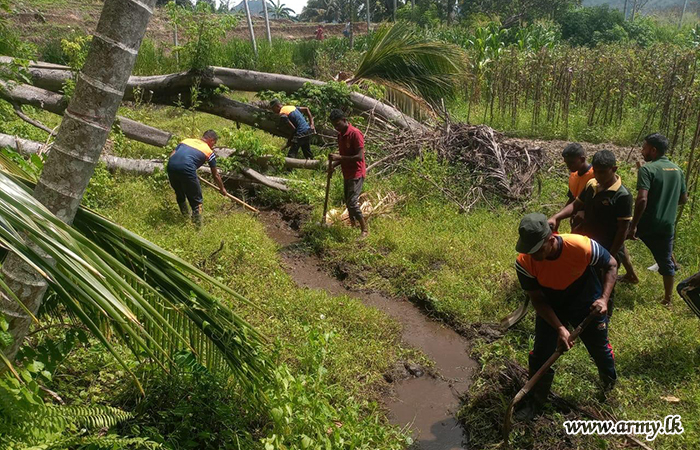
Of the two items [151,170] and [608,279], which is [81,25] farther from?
[608,279]

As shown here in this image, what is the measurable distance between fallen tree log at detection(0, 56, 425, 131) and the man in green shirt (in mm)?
5522

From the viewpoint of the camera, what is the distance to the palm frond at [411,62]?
463 inches

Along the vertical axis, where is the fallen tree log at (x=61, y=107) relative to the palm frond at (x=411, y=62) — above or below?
below

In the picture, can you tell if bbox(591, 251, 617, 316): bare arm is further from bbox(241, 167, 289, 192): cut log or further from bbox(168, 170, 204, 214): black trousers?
bbox(241, 167, 289, 192): cut log

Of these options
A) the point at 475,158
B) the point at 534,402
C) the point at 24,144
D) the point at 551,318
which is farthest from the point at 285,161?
the point at 551,318

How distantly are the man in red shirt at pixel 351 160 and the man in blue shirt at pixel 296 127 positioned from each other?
290 centimetres

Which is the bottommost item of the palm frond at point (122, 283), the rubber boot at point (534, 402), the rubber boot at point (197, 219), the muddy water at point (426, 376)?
the muddy water at point (426, 376)

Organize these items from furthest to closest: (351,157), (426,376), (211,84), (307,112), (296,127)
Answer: (211,84)
(307,112)
(296,127)
(351,157)
(426,376)

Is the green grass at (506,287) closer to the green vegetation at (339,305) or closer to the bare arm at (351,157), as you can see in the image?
the green vegetation at (339,305)

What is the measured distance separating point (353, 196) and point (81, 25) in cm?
2800

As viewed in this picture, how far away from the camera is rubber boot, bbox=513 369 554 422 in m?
3.93

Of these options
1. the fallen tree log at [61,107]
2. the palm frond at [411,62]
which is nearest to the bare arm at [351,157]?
the fallen tree log at [61,107]

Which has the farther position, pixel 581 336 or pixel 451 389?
pixel 451 389

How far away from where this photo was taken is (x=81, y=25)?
28.6 metres
